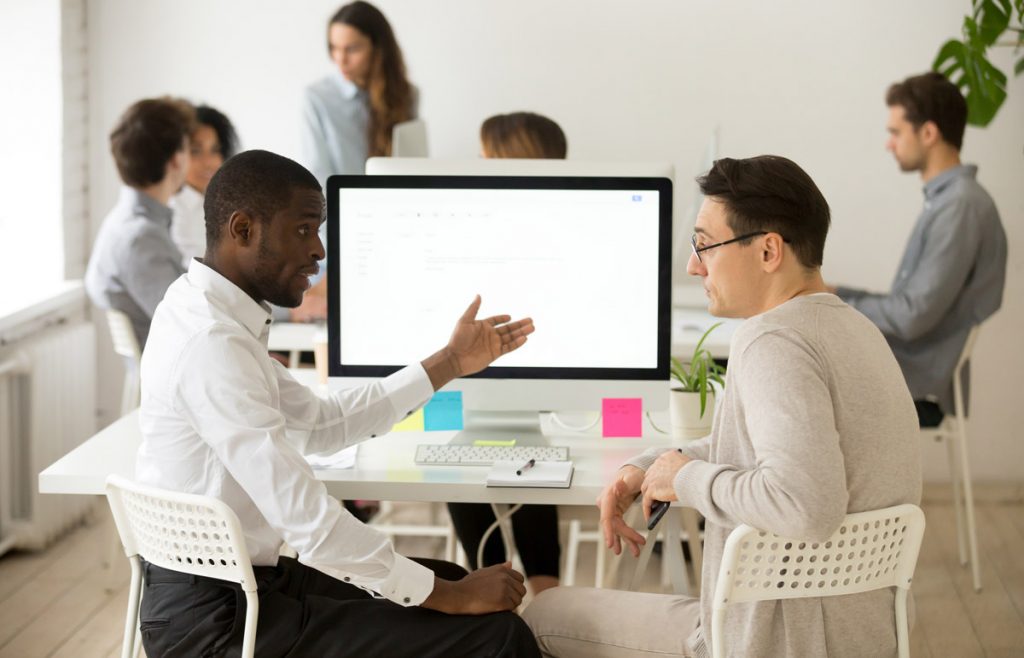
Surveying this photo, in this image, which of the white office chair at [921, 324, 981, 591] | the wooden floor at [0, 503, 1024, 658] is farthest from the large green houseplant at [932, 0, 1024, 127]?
the wooden floor at [0, 503, 1024, 658]

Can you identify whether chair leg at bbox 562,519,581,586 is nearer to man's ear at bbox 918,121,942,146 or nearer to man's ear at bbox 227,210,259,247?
man's ear at bbox 918,121,942,146

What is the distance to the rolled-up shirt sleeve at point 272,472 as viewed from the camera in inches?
67.1

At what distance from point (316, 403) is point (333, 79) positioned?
7.74 feet

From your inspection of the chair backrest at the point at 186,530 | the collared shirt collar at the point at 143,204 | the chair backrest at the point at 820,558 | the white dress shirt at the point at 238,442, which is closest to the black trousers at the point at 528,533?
the white dress shirt at the point at 238,442

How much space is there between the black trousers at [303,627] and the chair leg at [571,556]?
158 centimetres

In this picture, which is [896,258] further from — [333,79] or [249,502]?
[249,502]

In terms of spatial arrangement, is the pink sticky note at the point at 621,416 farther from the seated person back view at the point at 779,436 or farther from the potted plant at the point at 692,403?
the seated person back view at the point at 779,436

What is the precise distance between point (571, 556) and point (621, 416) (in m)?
1.17

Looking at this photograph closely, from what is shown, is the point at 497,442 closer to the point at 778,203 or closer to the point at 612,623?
the point at 612,623

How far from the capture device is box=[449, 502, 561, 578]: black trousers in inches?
108

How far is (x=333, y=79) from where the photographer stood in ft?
13.9

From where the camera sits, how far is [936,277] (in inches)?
135

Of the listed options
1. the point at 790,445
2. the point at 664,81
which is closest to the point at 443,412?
the point at 790,445

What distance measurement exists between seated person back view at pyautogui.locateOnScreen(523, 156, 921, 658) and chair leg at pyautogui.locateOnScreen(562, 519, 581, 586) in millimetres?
1506
